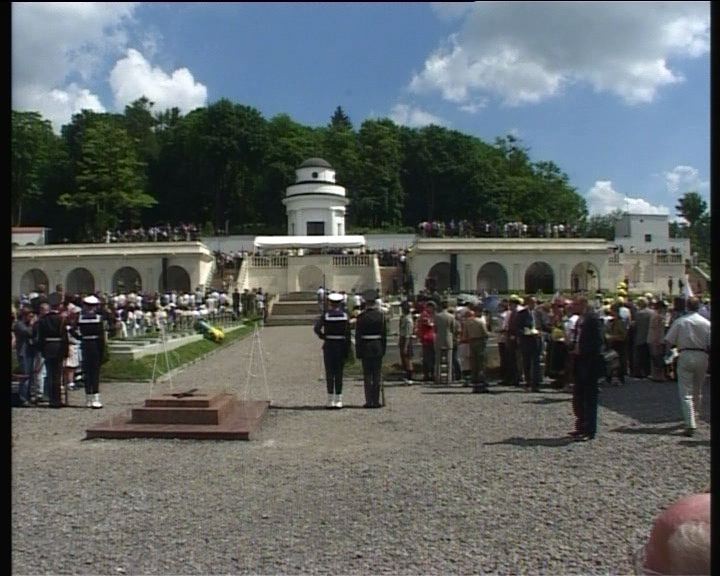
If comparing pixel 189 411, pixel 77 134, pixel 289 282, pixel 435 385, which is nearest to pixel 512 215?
pixel 289 282

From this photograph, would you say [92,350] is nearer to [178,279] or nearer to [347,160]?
[178,279]

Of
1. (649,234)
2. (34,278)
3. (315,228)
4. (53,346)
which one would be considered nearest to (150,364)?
(53,346)

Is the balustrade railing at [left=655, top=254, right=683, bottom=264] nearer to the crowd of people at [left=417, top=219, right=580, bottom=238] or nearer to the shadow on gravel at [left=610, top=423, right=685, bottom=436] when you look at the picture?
the crowd of people at [left=417, top=219, right=580, bottom=238]

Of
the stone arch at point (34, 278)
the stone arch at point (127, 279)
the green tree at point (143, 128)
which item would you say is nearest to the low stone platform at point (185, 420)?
the stone arch at point (127, 279)

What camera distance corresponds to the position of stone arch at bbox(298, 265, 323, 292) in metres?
52.5

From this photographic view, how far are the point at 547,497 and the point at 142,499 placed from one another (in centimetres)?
340

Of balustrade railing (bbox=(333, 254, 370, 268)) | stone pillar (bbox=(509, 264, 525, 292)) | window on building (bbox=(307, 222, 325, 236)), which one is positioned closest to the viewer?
balustrade railing (bbox=(333, 254, 370, 268))

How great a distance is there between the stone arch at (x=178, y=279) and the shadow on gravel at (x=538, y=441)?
4543 cm

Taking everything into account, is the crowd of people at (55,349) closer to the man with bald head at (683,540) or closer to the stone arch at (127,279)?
the man with bald head at (683,540)

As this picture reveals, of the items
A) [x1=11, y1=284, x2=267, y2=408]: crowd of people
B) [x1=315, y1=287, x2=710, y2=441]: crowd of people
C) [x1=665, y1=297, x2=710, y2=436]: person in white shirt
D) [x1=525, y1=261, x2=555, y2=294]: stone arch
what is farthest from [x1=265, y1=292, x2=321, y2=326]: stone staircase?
[x1=665, y1=297, x2=710, y2=436]: person in white shirt

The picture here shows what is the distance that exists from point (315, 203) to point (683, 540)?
63118 millimetres

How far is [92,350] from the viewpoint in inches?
493

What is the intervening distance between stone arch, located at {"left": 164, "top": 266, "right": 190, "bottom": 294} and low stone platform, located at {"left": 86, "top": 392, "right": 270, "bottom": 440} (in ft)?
142

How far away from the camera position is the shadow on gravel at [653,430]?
9898 millimetres
